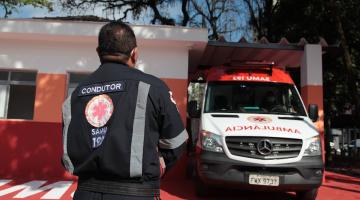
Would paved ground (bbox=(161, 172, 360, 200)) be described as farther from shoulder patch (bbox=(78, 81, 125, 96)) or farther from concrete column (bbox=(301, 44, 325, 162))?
shoulder patch (bbox=(78, 81, 125, 96))

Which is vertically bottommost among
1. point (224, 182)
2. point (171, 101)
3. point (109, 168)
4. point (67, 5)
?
point (224, 182)

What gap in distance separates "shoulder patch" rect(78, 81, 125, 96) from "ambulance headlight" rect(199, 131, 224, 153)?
4903 mm

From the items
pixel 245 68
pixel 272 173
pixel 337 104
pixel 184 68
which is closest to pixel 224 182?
pixel 272 173

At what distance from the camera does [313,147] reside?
7.40 m

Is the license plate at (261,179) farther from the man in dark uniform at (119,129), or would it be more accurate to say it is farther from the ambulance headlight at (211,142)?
the man in dark uniform at (119,129)

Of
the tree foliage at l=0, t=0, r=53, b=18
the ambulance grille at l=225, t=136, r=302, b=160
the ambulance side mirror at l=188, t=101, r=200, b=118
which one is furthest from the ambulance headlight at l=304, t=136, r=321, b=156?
the tree foliage at l=0, t=0, r=53, b=18

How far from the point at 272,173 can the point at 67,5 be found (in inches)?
645

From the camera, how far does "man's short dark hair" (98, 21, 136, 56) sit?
265 cm

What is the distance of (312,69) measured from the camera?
36.7 ft

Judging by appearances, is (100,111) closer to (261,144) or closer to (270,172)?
(261,144)

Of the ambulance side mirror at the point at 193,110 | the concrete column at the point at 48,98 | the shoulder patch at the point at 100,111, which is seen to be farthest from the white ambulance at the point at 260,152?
the shoulder patch at the point at 100,111

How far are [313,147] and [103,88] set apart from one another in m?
5.52

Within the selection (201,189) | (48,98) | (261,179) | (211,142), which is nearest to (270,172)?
(261,179)

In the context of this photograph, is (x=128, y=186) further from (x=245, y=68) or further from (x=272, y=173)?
(x=245, y=68)
